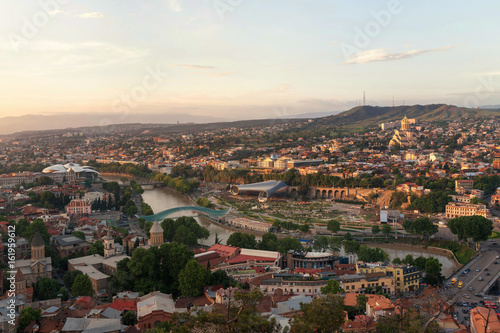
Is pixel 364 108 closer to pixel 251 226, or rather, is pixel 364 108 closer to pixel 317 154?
pixel 317 154

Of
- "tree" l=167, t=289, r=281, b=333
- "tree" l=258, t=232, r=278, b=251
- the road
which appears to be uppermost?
"tree" l=167, t=289, r=281, b=333

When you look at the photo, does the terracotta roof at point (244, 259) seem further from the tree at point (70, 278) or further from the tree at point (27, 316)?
the tree at point (27, 316)

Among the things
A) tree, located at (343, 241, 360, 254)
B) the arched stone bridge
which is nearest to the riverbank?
tree, located at (343, 241, 360, 254)

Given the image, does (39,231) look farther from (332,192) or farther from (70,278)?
(332,192)

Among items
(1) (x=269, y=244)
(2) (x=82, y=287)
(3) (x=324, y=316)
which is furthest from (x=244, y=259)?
(3) (x=324, y=316)

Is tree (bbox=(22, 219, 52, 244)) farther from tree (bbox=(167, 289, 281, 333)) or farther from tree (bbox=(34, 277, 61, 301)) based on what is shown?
tree (bbox=(167, 289, 281, 333))
